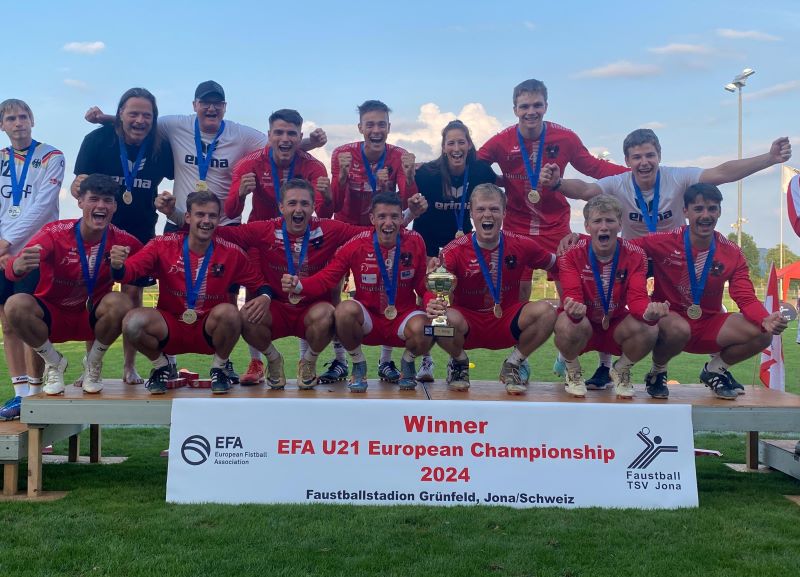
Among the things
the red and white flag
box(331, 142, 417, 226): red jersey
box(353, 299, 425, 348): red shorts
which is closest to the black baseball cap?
box(331, 142, 417, 226): red jersey

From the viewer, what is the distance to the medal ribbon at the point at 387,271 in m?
5.25

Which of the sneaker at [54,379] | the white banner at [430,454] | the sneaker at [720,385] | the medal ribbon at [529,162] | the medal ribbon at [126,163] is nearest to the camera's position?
the white banner at [430,454]

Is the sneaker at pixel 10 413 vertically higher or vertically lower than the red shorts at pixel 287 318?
lower

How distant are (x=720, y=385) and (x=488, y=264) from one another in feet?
5.85

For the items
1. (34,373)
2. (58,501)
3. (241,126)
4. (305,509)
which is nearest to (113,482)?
(58,501)

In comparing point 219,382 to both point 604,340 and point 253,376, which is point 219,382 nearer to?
point 253,376

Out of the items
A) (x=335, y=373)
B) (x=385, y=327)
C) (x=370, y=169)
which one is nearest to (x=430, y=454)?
(x=385, y=327)

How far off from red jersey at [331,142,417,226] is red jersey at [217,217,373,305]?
1.66ft

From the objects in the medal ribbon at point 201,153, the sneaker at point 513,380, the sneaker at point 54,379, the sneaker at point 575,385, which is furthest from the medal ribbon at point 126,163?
the sneaker at point 575,385

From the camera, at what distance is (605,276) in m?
5.11

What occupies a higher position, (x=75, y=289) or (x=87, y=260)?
(x=87, y=260)

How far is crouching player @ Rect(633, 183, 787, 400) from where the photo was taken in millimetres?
5047

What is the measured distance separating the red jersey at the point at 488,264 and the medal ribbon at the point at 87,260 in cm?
231

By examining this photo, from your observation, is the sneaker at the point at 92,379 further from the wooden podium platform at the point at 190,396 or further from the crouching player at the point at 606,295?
the crouching player at the point at 606,295
